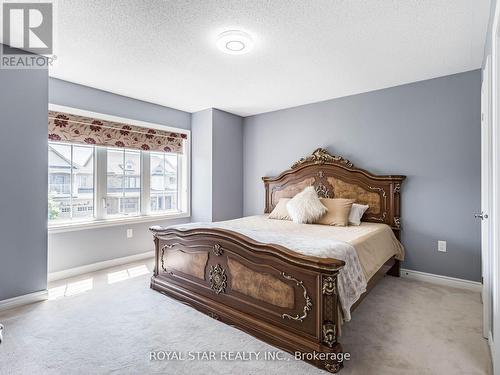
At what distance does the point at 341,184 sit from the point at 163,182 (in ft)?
9.33

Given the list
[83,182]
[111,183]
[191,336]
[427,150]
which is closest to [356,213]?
[427,150]

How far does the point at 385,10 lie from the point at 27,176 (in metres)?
3.45

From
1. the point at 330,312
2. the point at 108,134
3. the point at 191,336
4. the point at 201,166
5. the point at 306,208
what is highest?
the point at 108,134

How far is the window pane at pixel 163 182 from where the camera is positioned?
4.53 metres

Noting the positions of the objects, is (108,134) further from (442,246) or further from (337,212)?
(442,246)

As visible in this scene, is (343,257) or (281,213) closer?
(343,257)

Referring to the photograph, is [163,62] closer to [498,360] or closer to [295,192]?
[295,192]

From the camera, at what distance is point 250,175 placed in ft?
16.7

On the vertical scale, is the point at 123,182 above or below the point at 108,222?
above

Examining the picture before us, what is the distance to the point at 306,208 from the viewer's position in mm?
3586

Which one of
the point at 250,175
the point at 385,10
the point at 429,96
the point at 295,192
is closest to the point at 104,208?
the point at 250,175

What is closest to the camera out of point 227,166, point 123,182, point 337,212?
point 337,212

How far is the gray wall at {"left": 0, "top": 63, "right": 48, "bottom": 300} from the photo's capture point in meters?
2.58

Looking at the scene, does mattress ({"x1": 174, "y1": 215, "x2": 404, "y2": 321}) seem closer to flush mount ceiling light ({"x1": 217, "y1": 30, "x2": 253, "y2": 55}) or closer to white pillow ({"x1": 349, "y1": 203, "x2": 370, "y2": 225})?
white pillow ({"x1": 349, "y1": 203, "x2": 370, "y2": 225})
